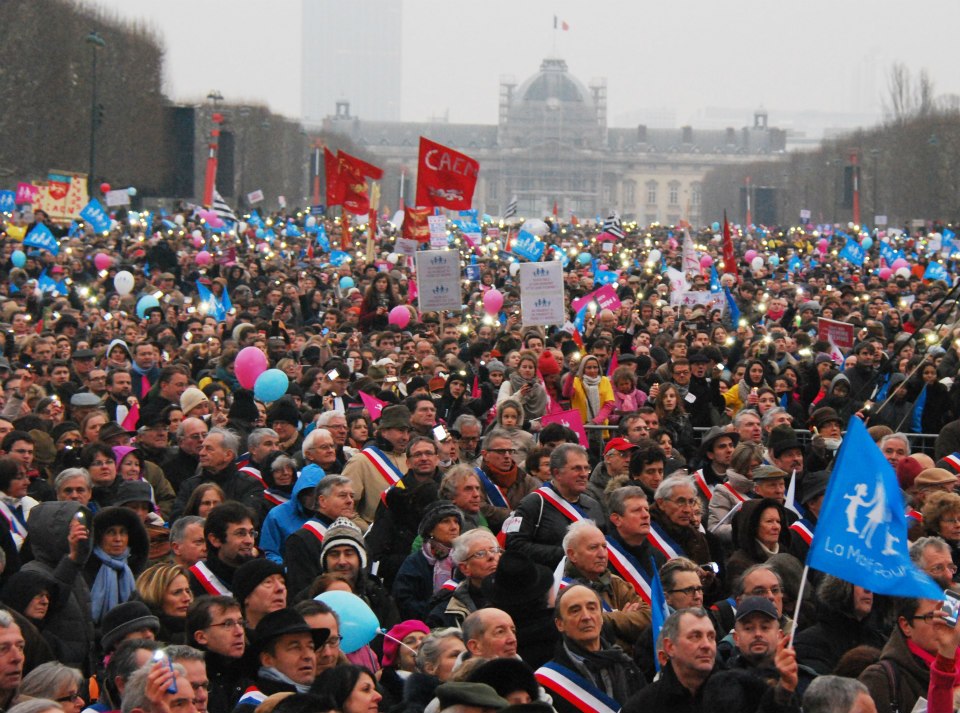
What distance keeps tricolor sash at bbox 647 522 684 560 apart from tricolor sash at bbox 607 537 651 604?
300 mm

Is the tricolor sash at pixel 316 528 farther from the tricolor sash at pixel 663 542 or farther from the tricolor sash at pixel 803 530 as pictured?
the tricolor sash at pixel 803 530

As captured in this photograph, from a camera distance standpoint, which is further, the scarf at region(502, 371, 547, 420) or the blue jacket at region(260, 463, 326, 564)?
the scarf at region(502, 371, 547, 420)

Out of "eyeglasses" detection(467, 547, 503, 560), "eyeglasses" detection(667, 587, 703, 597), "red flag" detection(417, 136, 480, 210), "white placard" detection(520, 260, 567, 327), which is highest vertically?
"red flag" detection(417, 136, 480, 210)

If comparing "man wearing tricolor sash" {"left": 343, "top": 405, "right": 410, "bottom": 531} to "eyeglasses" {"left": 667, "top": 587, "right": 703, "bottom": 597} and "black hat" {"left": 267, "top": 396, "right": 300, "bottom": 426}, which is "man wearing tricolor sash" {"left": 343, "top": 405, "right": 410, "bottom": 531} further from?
"eyeglasses" {"left": 667, "top": 587, "right": 703, "bottom": 597}

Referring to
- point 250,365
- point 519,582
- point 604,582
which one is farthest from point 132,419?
point 519,582

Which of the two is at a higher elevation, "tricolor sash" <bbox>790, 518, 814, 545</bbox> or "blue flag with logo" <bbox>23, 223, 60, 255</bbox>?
"blue flag with logo" <bbox>23, 223, 60, 255</bbox>

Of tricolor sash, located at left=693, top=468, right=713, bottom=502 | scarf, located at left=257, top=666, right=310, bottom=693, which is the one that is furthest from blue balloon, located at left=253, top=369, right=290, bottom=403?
scarf, located at left=257, top=666, right=310, bottom=693

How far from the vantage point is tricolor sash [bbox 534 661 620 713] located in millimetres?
5793

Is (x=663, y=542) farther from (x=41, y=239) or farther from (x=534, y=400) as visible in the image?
(x=41, y=239)

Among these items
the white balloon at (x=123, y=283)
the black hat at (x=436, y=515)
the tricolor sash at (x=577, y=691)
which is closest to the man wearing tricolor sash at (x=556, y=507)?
the black hat at (x=436, y=515)

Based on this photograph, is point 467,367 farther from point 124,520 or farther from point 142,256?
point 142,256

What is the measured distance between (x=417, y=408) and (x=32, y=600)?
392 centimetres

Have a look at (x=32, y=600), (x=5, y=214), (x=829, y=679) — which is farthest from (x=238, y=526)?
(x=5, y=214)

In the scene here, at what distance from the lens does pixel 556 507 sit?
311 inches
